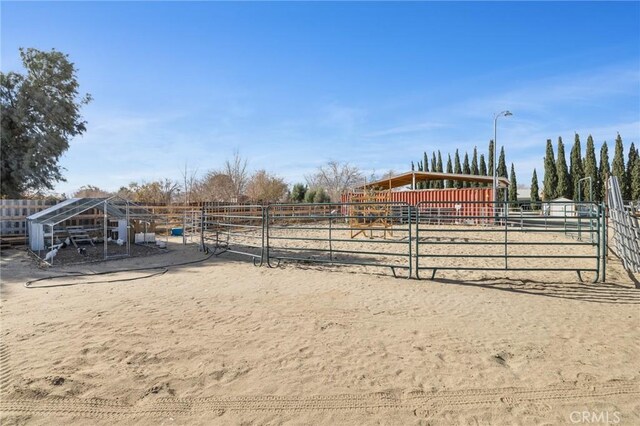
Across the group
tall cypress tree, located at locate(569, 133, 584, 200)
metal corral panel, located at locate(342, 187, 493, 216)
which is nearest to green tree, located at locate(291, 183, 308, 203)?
metal corral panel, located at locate(342, 187, 493, 216)

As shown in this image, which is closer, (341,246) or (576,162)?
(341,246)

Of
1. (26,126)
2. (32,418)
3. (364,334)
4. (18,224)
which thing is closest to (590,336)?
(364,334)

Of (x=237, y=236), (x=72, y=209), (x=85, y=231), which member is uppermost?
(x=72, y=209)

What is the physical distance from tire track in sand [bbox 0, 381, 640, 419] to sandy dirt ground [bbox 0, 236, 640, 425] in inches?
0.5

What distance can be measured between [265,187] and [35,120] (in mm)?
19348

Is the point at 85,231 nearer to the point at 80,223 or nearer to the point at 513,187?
the point at 80,223

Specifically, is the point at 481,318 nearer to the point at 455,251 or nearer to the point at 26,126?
the point at 455,251

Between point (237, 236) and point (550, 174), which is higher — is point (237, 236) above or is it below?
below

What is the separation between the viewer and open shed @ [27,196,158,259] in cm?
1046

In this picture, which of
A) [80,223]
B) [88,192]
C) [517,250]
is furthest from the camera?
[88,192]

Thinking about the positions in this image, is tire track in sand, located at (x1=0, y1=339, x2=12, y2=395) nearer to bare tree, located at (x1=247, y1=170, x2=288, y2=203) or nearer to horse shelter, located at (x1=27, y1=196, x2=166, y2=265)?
horse shelter, located at (x1=27, y1=196, x2=166, y2=265)

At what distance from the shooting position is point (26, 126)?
54.3 ft

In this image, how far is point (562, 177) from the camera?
1571 inches

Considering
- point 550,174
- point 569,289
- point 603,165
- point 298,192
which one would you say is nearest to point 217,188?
point 298,192
